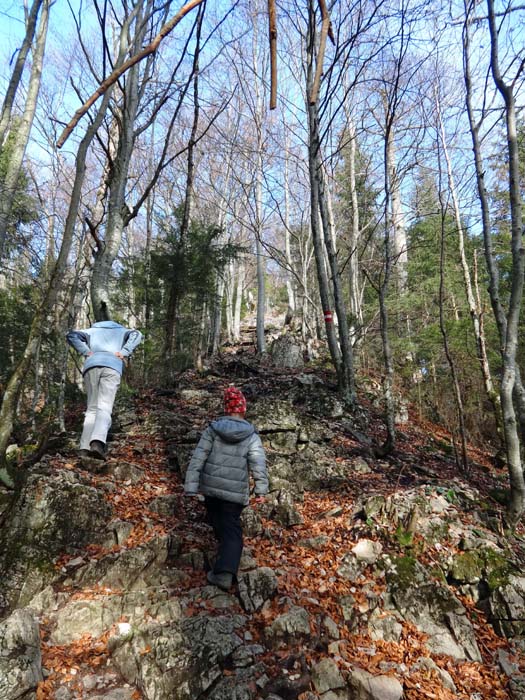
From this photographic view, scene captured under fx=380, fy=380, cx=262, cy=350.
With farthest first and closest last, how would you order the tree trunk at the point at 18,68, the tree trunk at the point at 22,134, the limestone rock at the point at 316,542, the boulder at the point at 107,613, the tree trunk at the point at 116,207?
1. the tree trunk at the point at 18,68
2. the tree trunk at the point at 22,134
3. the tree trunk at the point at 116,207
4. the limestone rock at the point at 316,542
5. the boulder at the point at 107,613

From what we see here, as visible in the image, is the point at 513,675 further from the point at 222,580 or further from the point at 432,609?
Result: the point at 222,580

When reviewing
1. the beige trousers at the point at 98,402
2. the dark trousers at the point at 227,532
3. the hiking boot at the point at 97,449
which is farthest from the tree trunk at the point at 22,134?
the dark trousers at the point at 227,532

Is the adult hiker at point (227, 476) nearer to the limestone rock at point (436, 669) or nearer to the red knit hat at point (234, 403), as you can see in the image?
the red knit hat at point (234, 403)

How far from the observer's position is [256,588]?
11.1ft

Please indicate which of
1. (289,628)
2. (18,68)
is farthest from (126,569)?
(18,68)

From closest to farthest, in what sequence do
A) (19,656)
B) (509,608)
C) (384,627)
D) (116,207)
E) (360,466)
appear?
1. (19,656)
2. (384,627)
3. (509,608)
4. (360,466)
5. (116,207)

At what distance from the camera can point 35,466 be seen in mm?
4414

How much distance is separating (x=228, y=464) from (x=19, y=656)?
196cm

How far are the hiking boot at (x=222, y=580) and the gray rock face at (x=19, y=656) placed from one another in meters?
1.35

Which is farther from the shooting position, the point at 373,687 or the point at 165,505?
the point at 165,505

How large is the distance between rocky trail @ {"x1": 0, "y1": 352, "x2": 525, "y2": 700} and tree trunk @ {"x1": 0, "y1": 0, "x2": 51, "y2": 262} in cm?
535

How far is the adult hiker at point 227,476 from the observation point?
3.55 metres

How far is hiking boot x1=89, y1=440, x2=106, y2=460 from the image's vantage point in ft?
15.2

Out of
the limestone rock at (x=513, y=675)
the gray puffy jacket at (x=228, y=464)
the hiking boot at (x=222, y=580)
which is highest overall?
the gray puffy jacket at (x=228, y=464)
